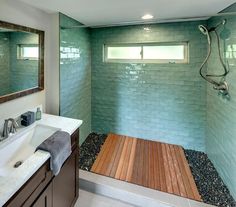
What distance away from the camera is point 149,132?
3.28m

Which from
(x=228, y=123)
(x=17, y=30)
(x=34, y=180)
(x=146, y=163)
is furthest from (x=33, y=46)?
(x=228, y=123)

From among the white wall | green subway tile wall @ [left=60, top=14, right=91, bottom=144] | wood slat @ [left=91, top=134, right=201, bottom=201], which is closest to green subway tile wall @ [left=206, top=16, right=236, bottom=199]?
wood slat @ [left=91, top=134, right=201, bottom=201]

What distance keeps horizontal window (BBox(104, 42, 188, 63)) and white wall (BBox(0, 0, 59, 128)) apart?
1.21 m

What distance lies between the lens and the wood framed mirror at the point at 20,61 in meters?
1.69

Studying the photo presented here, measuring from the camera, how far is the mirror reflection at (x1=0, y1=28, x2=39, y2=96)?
1.69 metres

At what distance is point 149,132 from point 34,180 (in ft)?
7.71

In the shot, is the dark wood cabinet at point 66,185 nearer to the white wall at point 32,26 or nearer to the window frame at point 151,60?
the white wall at point 32,26

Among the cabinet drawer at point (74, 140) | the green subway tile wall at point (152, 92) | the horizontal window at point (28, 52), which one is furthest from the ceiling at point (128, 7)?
the cabinet drawer at point (74, 140)

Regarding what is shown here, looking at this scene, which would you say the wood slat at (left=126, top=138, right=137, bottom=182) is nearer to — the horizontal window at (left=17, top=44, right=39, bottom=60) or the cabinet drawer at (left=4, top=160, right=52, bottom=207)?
the cabinet drawer at (left=4, top=160, right=52, bottom=207)

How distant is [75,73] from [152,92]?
1316 millimetres

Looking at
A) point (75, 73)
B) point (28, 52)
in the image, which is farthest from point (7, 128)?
point (75, 73)

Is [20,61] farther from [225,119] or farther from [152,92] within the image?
[225,119]

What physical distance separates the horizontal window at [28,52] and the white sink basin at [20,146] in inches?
29.5

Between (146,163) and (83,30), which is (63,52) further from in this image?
(146,163)
